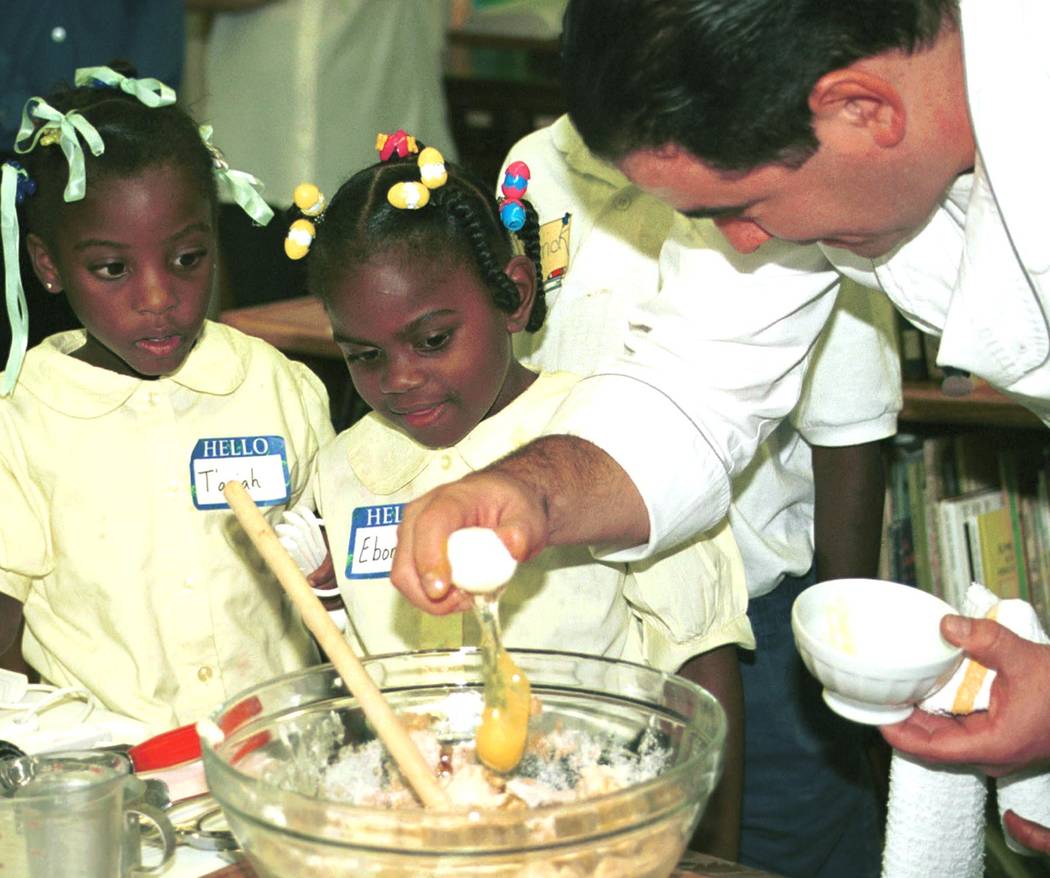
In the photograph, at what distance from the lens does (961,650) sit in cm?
113

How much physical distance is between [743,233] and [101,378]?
83cm

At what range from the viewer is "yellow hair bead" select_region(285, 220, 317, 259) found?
5.34 ft

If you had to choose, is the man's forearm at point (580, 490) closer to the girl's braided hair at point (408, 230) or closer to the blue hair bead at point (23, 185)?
the girl's braided hair at point (408, 230)

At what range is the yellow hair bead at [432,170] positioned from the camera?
1581 mm

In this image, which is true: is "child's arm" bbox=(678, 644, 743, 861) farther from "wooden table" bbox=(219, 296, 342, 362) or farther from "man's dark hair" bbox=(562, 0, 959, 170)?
"wooden table" bbox=(219, 296, 342, 362)

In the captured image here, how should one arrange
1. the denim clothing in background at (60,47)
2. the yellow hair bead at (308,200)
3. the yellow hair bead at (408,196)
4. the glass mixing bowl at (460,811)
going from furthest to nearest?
the denim clothing in background at (60,47) → the yellow hair bead at (308,200) → the yellow hair bead at (408,196) → the glass mixing bowl at (460,811)

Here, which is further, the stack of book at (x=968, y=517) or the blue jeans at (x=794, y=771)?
the stack of book at (x=968, y=517)

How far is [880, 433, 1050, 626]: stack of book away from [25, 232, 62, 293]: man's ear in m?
1.56

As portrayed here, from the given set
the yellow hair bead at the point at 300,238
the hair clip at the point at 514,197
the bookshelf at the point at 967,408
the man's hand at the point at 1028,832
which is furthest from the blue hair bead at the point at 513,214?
the bookshelf at the point at 967,408

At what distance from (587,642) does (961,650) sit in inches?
21.6

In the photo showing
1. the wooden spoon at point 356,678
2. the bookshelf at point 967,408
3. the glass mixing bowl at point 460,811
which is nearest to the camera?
the glass mixing bowl at point 460,811

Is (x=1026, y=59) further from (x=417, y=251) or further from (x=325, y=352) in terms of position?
(x=325, y=352)

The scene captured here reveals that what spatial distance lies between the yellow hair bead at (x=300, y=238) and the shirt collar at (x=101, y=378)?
0.65ft

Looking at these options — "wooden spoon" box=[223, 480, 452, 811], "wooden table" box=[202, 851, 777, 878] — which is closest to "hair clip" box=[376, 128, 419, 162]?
"wooden spoon" box=[223, 480, 452, 811]
